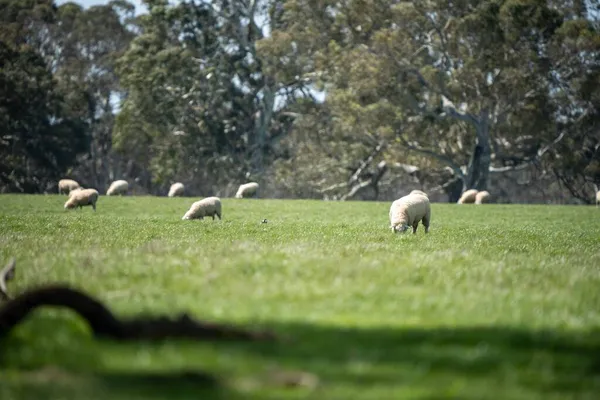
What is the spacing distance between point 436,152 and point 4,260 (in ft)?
200

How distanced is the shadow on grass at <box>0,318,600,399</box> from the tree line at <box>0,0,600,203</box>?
188 ft

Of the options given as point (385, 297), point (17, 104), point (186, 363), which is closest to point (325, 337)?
point (186, 363)

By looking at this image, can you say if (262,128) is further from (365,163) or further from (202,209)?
(202,209)

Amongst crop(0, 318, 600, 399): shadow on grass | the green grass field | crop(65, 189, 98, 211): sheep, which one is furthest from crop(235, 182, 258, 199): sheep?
crop(0, 318, 600, 399): shadow on grass

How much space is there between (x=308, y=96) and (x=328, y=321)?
72.4 metres

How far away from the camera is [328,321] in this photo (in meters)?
8.99

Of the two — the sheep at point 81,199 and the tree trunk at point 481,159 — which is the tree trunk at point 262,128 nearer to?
the tree trunk at point 481,159

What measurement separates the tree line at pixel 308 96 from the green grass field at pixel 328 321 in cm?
4927

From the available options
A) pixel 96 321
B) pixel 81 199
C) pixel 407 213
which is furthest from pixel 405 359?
pixel 81 199

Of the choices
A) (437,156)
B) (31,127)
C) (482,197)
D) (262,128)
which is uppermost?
(262,128)

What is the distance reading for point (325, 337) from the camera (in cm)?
820

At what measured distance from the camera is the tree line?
65.7 meters

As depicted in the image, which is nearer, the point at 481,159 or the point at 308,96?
the point at 481,159

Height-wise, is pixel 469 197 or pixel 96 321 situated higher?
pixel 469 197
